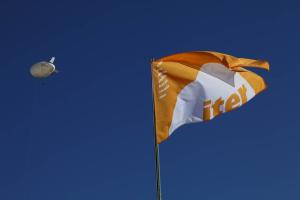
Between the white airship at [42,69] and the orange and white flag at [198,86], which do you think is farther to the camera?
the white airship at [42,69]

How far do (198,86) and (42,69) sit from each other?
522 inches

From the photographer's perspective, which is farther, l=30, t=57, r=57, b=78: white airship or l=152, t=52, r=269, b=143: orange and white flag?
l=30, t=57, r=57, b=78: white airship

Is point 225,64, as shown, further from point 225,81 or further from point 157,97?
point 157,97

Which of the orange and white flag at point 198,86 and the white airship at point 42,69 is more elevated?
the white airship at point 42,69

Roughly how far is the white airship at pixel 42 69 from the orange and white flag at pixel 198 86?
11453 mm

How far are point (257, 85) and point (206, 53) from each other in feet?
9.31

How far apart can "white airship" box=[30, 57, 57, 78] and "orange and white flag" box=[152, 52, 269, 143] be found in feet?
37.6

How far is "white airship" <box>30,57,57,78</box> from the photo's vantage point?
4062 cm

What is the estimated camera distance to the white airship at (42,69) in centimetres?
4062

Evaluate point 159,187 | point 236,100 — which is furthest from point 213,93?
point 159,187

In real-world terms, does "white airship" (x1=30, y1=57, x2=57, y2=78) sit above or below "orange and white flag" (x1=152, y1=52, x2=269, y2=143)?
above

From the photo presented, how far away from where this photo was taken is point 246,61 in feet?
104

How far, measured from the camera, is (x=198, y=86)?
30938 millimetres

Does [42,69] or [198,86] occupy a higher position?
[42,69]
